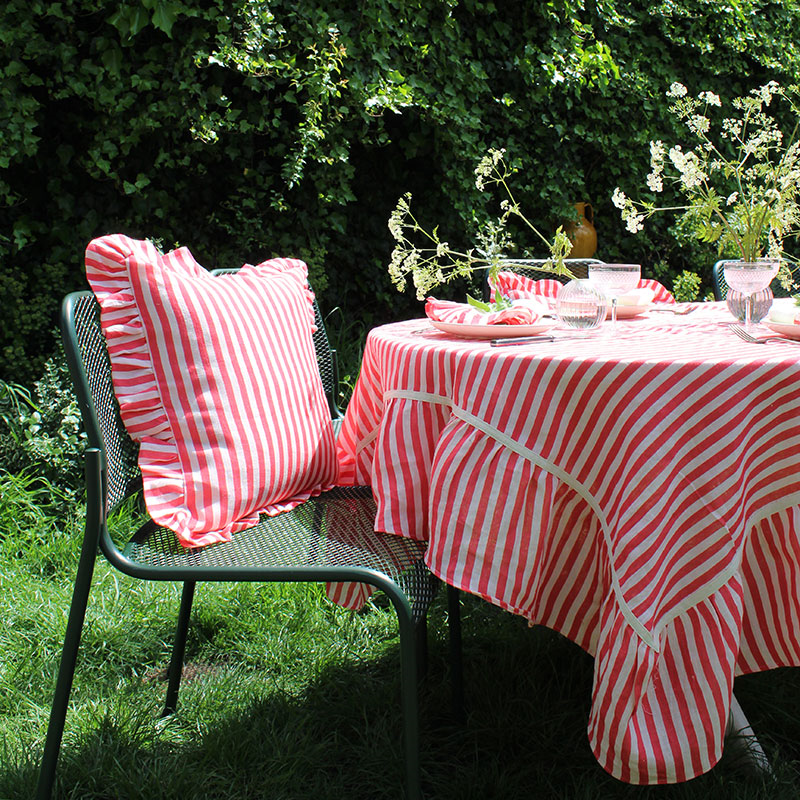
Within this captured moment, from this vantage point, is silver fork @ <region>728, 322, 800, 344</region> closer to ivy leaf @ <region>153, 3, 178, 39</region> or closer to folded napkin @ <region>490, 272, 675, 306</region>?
folded napkin @ <region>490, 272, 675, 306</region>

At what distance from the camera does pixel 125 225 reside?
313 centimetres

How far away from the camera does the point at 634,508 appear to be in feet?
3.94

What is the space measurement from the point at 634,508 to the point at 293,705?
3.28 ft

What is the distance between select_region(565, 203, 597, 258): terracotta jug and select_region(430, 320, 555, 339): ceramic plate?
9.63 ft

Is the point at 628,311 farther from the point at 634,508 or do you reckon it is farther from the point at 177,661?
the point at 177,661

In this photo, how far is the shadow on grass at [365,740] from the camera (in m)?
1.56

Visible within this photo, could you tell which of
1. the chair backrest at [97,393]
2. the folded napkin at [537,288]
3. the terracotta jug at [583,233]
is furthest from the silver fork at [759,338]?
the terracotta jug at [583,233]

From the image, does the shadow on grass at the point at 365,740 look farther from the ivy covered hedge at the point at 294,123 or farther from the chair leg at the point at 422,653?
the ivy covered hedge at the point at 294,123

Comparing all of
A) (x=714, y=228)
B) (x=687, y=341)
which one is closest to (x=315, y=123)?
(x=714, y=228)

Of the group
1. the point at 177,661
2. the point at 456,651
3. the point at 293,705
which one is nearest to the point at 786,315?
the point at 456,651

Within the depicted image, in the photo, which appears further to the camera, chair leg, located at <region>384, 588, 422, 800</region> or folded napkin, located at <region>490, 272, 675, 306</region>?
folded napkin, located at <region>490, 272, 675, 306</region>

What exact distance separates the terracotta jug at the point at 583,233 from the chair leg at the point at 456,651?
2.93m

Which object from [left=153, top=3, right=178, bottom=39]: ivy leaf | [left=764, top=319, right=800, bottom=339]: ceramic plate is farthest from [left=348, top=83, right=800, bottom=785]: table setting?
A: [left=153, top=3, right=178, bottom=39]: ivy leaf

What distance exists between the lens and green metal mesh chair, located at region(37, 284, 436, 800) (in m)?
1.26
